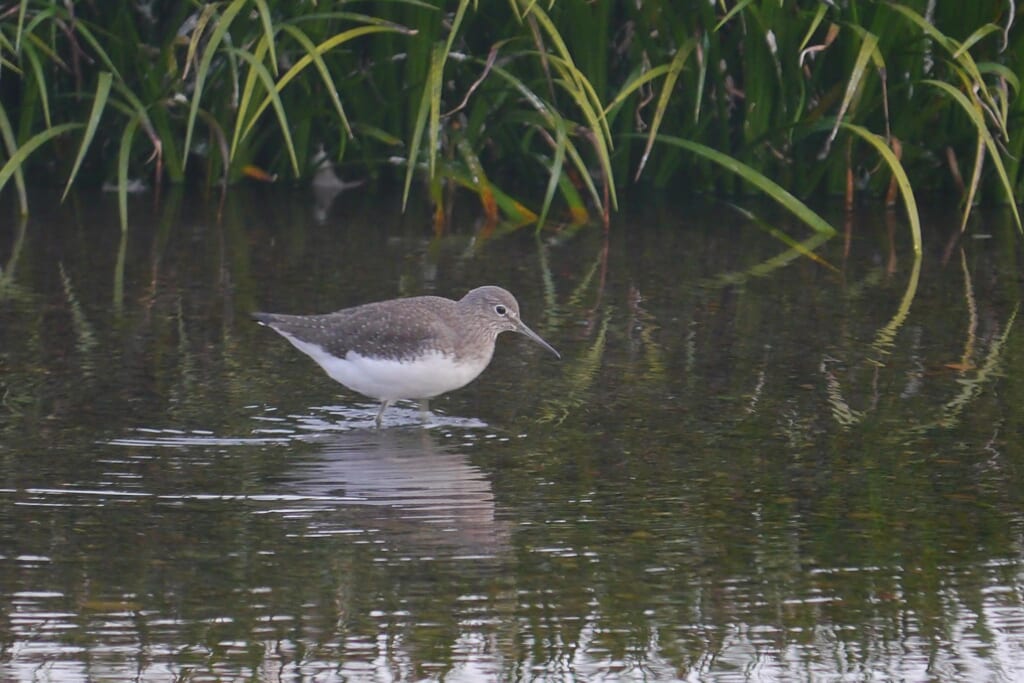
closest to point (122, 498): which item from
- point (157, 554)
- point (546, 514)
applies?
point (157, 554)

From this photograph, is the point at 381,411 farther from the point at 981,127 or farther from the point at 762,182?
the point at 981,127

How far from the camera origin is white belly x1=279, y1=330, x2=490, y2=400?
231 inches

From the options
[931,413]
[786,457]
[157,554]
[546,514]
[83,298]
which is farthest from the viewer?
[83,298]

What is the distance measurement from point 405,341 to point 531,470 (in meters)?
0.71

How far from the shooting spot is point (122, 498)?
512 centimetres

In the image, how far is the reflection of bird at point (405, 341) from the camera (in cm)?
589

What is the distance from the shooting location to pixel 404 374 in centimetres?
586

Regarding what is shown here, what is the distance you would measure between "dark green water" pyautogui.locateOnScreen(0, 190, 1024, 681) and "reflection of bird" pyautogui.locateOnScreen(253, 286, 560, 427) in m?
0.18

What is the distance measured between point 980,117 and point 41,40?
14.4 ft

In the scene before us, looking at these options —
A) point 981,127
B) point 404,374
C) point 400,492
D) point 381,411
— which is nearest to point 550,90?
point 981,127

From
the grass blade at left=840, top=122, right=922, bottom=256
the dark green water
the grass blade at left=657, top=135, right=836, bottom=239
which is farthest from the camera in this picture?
the grass blade at left=657, top=135, right=836, bottom=239

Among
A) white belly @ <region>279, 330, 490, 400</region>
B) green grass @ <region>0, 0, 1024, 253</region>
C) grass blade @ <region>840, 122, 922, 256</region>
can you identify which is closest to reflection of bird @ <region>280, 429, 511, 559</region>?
white belly @ <region>279, 330, 490, 400</region>

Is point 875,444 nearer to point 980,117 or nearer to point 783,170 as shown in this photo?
point 980,117

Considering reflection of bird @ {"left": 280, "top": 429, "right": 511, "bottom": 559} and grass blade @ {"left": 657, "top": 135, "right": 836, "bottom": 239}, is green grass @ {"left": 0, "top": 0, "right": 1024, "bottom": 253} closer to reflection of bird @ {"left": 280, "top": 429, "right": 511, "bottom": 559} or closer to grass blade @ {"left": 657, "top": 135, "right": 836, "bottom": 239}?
grass blade @ {"left": 657, "top": 135, "right": 836, "bottom": 239}
